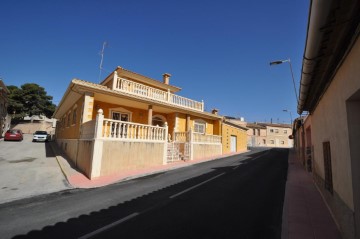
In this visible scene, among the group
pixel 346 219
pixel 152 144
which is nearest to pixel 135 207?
pixel 346 219

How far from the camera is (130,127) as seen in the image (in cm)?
1109

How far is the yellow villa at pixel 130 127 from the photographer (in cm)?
975

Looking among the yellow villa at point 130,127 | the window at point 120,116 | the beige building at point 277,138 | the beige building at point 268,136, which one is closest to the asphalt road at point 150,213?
the yellow villa at point 130,127

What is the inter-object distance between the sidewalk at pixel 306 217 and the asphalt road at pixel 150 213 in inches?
9.0

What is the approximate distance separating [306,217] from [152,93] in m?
13.5

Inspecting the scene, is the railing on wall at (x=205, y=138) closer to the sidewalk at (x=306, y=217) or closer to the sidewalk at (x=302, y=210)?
the sidewalk at (x=302, y=210)

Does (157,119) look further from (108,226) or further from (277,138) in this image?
(277,138)

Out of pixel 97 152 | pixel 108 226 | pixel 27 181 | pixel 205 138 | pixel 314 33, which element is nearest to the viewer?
pixel 314 33

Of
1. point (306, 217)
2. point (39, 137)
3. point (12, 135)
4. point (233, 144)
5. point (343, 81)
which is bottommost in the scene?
point (306, 217)

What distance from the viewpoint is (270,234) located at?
382cm

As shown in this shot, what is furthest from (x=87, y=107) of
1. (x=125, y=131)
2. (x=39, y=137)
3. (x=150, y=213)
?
(x=39, y=137)

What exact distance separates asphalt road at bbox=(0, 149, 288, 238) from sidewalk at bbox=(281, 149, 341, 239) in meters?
0.23

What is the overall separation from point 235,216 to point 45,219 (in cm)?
442

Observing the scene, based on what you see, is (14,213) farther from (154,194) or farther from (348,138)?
(348,138)
